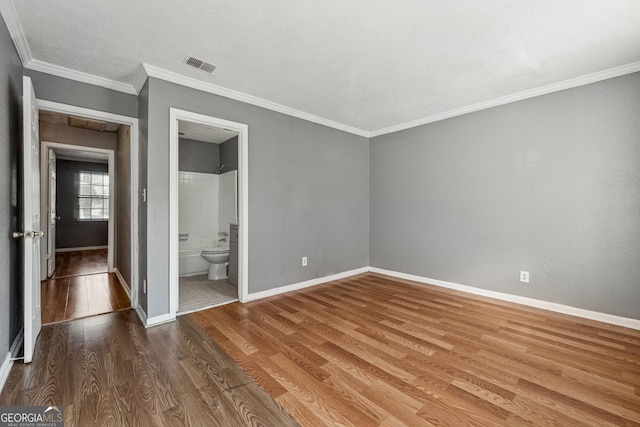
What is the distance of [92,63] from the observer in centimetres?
261

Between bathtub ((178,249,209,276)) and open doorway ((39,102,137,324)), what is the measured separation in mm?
799

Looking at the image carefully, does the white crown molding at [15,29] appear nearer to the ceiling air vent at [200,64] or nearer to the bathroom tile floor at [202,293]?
the ceiling air vent at [200,64]

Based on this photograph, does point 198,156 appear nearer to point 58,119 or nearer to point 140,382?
point 58,119

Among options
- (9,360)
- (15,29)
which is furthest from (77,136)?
(9,360)

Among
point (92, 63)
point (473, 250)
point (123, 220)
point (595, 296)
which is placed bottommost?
point (595, 296)

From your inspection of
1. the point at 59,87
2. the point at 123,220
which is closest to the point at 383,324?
the point at 59,87

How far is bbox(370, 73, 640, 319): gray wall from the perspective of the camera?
8.98 feet

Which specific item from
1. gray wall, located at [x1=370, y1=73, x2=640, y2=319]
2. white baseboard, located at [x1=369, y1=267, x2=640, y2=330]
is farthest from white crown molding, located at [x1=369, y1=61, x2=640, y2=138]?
white baseboard, located at [x1=369, y1=267, x2=640, y2=330]

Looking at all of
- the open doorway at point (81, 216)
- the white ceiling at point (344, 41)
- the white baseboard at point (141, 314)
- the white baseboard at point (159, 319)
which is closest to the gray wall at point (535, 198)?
the white ceiling at point (344, 41)

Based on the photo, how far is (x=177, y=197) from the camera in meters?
2.84

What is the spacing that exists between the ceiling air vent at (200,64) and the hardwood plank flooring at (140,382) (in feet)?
8.23

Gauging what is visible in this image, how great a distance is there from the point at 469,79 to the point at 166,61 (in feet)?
9.91

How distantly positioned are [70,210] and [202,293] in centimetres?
660

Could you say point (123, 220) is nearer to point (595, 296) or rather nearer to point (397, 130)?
point (397, 130)
